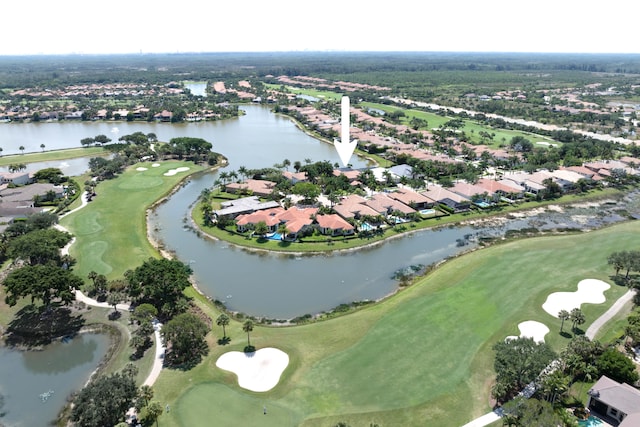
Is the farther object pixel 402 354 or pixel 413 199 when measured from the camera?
pixel 413 199

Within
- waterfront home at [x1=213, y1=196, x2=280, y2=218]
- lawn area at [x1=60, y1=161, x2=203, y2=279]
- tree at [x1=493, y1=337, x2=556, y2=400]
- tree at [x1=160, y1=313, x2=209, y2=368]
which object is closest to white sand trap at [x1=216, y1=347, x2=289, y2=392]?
tree at [x1=160, y1=313, x2=209, y2=368]

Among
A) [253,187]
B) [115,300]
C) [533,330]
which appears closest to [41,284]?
[115,300]

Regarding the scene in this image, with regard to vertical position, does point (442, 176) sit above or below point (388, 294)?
above

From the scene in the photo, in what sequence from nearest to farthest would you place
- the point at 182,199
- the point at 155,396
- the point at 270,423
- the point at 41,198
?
1. the point at 270,423
2. the point at 155,396
3. the point at 41,198
4. the point at 182,199

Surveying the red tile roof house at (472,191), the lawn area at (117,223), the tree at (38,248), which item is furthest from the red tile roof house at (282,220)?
the red tile roof house at (472,191)

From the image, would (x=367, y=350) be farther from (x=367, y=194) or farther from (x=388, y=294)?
(x=367, y=194)

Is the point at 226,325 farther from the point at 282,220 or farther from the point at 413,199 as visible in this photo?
the point at 413,199

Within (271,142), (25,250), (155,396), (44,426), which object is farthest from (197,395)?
(271,142)
